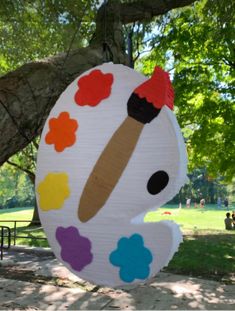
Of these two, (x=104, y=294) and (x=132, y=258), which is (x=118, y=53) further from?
(x=104, y=294)

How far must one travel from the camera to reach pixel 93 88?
2.97 metres

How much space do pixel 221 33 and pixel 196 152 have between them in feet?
20.1

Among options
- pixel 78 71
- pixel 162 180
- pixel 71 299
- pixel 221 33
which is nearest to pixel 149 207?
pixel 162 180

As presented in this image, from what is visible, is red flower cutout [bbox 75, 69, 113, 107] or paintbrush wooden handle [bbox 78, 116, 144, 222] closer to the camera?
paintbrush wooden handle [bbox 78, 116, 144, 222]

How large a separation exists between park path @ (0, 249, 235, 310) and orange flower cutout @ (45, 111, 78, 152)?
411cm

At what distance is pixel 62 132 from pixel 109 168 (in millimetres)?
511

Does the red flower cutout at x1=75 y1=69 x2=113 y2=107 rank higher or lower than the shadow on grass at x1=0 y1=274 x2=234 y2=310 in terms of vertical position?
higher

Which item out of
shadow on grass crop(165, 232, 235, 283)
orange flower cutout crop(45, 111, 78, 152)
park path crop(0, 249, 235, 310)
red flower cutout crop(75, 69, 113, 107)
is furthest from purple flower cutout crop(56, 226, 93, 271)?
shadow on grass crop(165, 232, 235, 283)

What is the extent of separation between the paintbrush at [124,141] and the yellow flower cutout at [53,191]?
0.17 metres

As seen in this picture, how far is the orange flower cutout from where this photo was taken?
295cm

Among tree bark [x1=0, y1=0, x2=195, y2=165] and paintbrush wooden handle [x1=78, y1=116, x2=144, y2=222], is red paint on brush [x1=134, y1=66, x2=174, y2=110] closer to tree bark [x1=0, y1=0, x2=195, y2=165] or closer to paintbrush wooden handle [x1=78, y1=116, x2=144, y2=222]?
paintbrush wooden handle [x1=78, y1=116, x2=144, y2=222]

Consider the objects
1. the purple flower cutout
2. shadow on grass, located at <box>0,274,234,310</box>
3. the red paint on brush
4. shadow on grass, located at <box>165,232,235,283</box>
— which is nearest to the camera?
the red paint on brush

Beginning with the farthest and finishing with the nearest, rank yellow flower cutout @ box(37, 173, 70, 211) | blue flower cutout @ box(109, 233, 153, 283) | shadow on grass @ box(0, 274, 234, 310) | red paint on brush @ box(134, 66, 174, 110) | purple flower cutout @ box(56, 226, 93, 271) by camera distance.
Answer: shadow on grass @ box(0, 274, 234, 310) → yellow flower cutout @ box(37, 173, 70, 211) → purple flower cutout @ box(56, 226, 93, 271) → red paint on brush @ box(134, 66, 174, 110) → blue flower cutout @ box(109, 233, 153, 283)

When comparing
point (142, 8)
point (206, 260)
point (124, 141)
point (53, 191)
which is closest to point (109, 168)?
point (124, 141)
